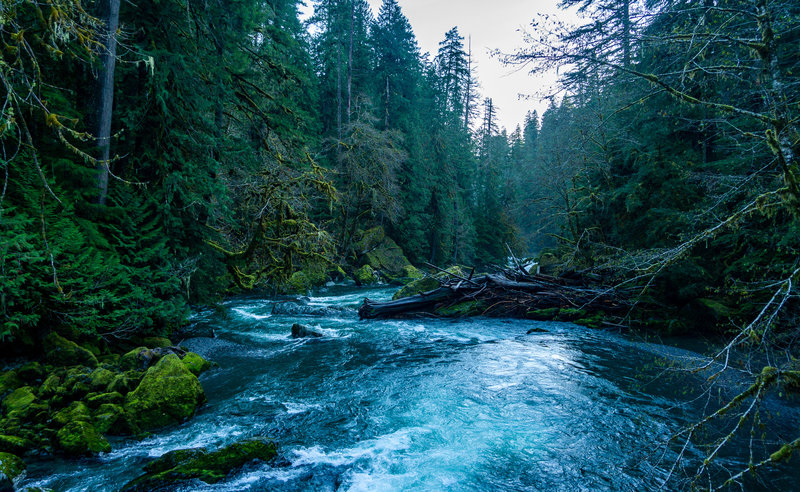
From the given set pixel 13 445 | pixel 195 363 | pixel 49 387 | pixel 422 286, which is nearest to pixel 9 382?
pixel 49 387

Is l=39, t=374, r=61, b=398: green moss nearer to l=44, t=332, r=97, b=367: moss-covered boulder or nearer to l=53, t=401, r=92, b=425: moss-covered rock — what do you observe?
l=53, t=401, r=92, b=425: moss-covered rock

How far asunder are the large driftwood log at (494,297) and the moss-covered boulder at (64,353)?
26.2ft

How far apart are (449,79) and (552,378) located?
41833mm

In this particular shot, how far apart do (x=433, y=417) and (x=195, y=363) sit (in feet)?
15.7

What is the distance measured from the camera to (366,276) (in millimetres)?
23828

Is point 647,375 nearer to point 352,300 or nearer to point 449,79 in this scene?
point 352,300

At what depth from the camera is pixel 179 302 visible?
8172 mm

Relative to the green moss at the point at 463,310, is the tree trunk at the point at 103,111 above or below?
above

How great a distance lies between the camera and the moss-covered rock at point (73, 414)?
4.70 meters

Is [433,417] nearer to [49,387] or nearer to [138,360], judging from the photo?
[138,360]

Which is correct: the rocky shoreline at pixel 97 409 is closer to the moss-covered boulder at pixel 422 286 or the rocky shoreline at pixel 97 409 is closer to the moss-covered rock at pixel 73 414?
the moss-covered rock at pixel 73 414

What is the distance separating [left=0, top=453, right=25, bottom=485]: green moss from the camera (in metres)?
3.73

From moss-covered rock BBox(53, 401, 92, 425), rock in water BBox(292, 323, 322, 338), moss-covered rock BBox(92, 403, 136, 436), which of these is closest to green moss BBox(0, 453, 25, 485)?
moss-covered rock BBox(53, 401, 92, 425)

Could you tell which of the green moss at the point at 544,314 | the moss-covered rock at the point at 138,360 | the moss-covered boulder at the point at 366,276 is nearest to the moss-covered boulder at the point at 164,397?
the moss-covered rock at the point at 138,360
